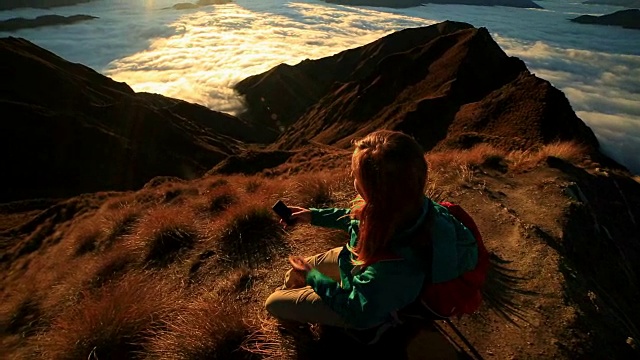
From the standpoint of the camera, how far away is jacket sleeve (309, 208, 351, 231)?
3471 mm

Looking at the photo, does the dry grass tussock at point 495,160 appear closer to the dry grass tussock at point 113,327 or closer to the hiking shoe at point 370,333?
the hiking shoe at point 370,333

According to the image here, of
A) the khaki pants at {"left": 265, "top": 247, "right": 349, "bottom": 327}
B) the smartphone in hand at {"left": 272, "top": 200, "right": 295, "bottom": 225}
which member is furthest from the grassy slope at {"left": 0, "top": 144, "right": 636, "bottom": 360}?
the smartphone in hand at {"left": 272, "top": 200, "right": 295, "bottom": 225}

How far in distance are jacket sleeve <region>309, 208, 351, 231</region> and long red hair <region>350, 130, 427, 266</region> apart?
0.88 metres

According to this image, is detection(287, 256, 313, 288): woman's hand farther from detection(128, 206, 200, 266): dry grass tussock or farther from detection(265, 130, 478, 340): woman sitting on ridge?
detection(128, 206, 200, 266): dry grass tussock

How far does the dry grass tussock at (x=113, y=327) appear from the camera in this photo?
3.91 m

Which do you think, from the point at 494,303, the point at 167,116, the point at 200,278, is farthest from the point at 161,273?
the point at 167,116

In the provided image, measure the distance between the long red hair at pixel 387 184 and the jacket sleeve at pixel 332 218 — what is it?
88 cm

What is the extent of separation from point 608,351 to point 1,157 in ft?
177

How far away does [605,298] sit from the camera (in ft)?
16.5

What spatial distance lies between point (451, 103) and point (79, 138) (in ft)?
133

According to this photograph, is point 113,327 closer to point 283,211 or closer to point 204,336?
point 204,336

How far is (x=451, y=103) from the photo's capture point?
33.7m

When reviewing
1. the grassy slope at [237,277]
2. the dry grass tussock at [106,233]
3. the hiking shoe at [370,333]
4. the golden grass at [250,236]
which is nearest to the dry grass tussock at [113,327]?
the grassy slope at [237,277]

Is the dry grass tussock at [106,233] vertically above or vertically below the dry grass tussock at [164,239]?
below
